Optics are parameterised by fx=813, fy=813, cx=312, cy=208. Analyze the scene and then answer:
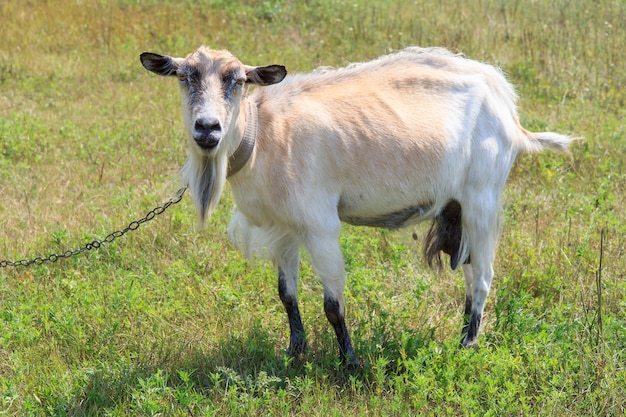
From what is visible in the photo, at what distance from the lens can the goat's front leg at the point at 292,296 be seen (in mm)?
4805

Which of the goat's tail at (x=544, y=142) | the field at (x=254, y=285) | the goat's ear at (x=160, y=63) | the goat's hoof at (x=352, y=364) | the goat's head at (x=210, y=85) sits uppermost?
the goat's ear at (x=160, y=63)

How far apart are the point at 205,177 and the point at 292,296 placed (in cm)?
94

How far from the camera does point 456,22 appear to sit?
11.8 meters

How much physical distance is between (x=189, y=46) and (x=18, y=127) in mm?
3205

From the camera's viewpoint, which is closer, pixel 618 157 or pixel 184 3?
pixel 618 157

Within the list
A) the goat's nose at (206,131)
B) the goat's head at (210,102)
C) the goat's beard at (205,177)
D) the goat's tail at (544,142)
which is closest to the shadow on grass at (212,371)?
the goat's beard at (205,177)

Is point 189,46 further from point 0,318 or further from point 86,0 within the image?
point 0,318

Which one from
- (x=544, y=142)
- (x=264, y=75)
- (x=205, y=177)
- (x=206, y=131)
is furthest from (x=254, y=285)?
Result: (x=544, y=142)

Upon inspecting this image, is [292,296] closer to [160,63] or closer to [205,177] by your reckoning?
[205,177]

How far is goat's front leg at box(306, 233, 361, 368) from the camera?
14.7 feet

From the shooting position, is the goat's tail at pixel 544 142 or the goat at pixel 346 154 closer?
the goat at pixel 346 154

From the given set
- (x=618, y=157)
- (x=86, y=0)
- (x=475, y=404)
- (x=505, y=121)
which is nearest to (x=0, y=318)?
(x=475, y=404)

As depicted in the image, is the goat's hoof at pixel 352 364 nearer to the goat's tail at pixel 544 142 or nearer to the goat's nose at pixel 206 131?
the goat's nose at pixel 206 131

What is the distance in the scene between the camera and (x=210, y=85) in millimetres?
4066
